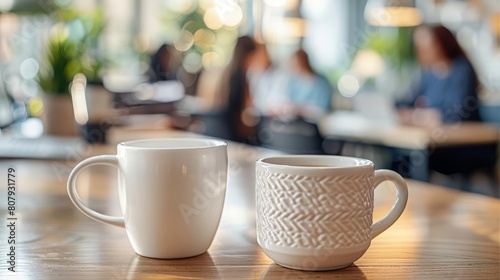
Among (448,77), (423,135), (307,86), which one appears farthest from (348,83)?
(423,135)

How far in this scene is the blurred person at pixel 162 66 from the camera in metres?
7.29

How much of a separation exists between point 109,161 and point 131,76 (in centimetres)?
736

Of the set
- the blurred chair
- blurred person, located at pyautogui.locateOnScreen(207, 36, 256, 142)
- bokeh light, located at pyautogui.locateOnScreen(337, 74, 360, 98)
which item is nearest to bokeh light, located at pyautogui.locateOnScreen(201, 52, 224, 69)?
bokeh light, located at pyautogui.locateOnScreen(337, 74, 360, 98)

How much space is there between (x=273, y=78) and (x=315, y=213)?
451 cm

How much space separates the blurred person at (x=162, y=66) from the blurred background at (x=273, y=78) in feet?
0.06

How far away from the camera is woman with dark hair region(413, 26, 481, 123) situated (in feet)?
11.7

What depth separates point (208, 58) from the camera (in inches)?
300

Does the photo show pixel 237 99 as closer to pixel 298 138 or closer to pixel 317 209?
pixel 298 138

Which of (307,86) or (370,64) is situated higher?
(370,64)

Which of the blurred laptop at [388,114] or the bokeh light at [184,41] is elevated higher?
the bokeh light at [184,41]

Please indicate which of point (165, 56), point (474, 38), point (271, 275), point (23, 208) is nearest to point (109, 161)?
point (271, 275)

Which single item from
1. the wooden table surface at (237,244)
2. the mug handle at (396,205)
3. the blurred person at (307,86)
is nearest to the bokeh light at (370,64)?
the blurred person at (307,86)

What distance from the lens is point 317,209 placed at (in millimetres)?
514

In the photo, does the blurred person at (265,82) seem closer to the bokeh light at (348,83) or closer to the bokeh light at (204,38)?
the bokeh light at (348,83)
